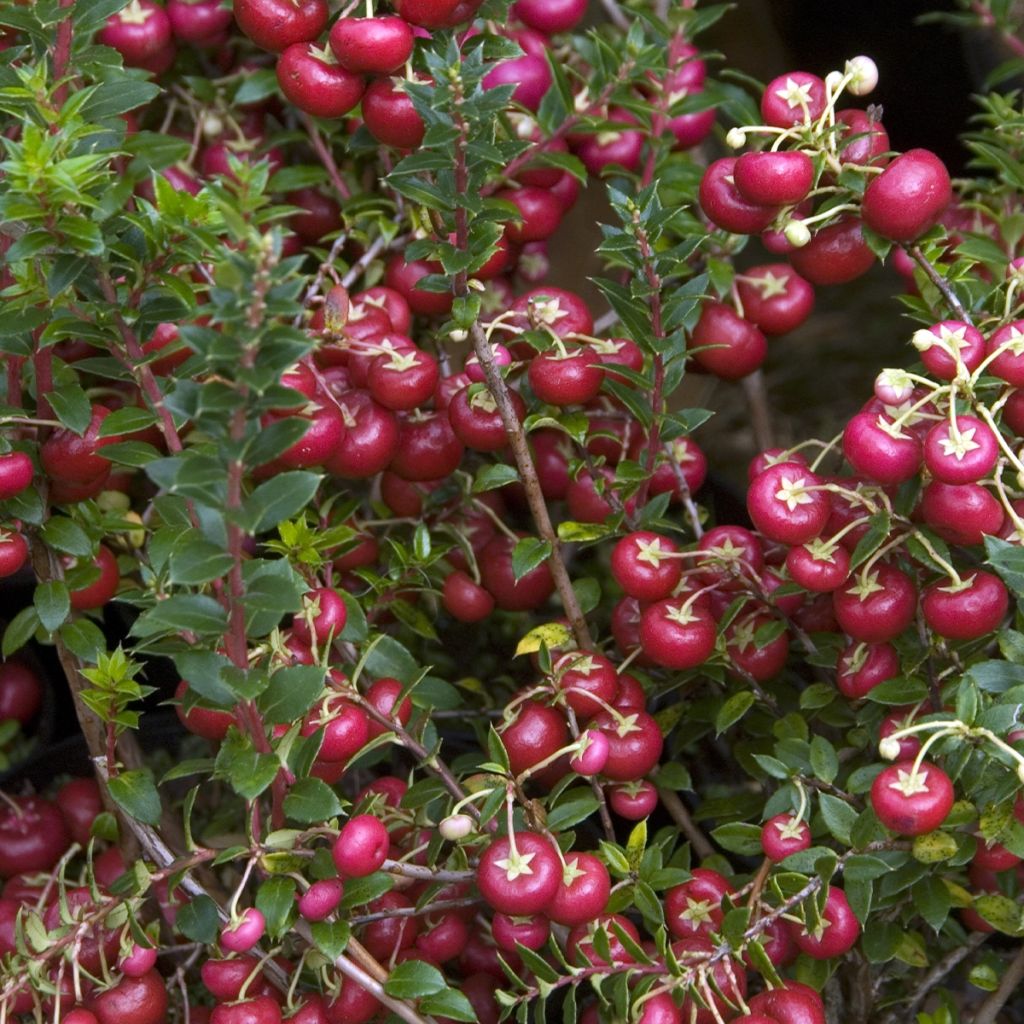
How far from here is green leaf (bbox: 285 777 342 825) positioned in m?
0.77

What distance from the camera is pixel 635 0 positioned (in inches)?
53.6

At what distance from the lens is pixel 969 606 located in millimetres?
817

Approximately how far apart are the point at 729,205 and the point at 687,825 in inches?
21.2

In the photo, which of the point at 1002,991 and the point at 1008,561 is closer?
the point at 1008,561

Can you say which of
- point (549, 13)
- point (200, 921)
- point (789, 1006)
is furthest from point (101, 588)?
point (549, 13)

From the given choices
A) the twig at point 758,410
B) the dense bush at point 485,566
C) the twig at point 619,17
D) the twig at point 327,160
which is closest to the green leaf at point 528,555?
the dense bush at point 485,566

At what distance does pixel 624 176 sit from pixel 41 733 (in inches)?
35.7

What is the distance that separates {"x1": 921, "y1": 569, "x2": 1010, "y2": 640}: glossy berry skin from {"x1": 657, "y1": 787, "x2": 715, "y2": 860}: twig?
342 millimetres

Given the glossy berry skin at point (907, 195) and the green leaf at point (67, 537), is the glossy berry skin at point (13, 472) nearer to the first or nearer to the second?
the green leaf at point (67, 537)

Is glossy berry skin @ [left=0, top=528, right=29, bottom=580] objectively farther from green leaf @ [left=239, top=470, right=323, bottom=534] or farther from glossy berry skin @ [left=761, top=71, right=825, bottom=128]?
glossy berry skin @ [left=761, top=71, right=825, bottom=128]

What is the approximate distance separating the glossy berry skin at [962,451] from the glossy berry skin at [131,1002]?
641 millimetres

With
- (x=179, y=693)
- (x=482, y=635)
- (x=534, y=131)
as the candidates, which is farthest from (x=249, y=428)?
(x=482, y=635)

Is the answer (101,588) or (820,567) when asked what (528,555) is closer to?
(820,567)

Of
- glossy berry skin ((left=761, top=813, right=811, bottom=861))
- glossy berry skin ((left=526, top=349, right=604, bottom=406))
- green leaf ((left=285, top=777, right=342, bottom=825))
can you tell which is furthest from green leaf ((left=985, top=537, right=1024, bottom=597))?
→ green leaf ((left=285, top=777, right=342, bottom=825))
